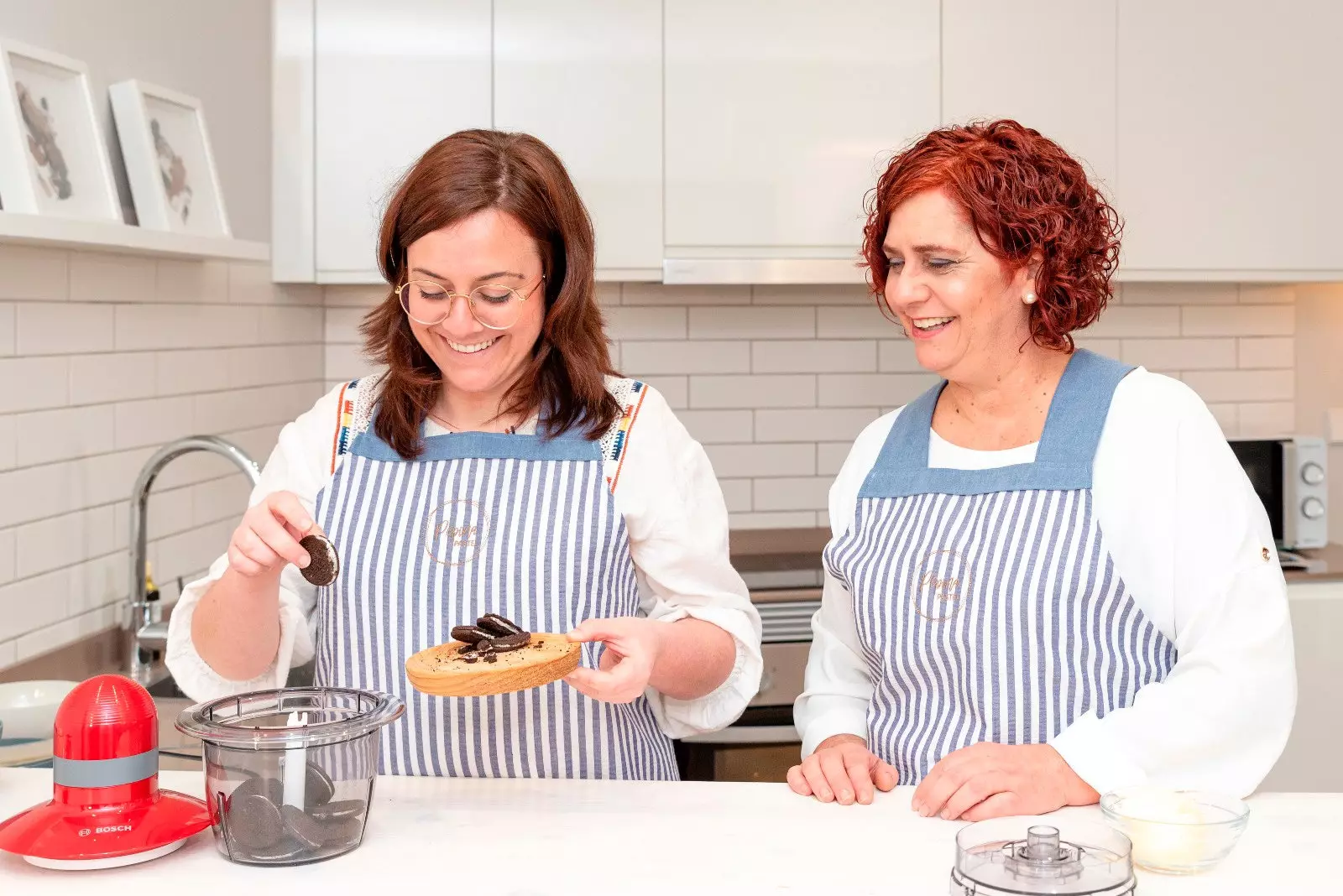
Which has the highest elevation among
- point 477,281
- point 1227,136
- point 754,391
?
point 1227,136

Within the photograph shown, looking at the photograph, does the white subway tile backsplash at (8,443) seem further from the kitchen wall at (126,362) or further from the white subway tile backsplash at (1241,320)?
the white subway tile backsplash at (1241,320)

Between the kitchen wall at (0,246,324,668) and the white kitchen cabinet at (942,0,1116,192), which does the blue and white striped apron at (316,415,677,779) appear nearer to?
the kitchen wall at (0,246,324,668)

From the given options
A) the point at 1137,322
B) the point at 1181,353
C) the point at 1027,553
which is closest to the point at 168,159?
the point at 1027,553

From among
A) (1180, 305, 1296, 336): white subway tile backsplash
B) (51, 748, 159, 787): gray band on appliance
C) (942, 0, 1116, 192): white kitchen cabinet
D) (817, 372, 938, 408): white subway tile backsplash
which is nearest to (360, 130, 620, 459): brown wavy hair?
(51, 748, 159, 787): gray band on appliance

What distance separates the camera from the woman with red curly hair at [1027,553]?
4.57ft

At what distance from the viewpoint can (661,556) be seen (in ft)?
5.39

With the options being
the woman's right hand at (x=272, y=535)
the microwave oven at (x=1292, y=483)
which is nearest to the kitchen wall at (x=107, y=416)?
the woman's right hand at (x=272, y=535)

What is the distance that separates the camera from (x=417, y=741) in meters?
1.61

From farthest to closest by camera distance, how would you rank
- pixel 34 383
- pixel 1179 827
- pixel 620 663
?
pixel 34 383 < pixel 620 663 < pixel 1179 827

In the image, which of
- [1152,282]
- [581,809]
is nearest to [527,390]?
[581,809]

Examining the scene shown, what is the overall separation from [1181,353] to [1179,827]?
9.12 ft

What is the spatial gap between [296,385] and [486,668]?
7.29ft

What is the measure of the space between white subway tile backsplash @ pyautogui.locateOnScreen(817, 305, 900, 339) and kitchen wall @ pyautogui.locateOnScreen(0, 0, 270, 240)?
1446 mm

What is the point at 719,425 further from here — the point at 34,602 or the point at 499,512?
the point at 499,512
